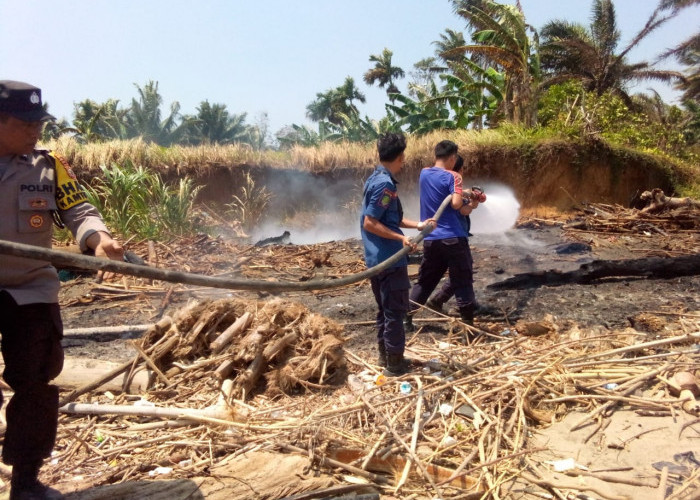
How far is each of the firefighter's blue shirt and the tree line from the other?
12949mm

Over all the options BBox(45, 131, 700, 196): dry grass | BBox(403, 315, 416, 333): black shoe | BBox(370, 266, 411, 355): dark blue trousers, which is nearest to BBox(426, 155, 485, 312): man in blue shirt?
BBox(403, 315, 416, 333): black shoe

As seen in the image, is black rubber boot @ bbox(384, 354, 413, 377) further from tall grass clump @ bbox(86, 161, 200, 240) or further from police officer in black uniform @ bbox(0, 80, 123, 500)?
tall grass clump @ bbox(86, 161, 200, 240)

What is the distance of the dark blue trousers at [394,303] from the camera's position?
3.89 m

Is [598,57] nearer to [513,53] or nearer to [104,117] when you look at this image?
[513,53]

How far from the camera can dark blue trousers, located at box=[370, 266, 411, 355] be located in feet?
12.8

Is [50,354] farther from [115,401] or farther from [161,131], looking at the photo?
[161,131]

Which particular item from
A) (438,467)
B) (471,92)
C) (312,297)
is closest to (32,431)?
(438,467)

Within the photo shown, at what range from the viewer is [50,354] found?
244 centimetres

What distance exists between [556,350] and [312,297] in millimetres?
3776

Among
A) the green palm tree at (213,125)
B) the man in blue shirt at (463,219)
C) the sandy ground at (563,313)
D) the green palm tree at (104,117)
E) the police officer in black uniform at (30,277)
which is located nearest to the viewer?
the police officer in black uniform at (30,277)

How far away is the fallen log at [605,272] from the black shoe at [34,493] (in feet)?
18.2

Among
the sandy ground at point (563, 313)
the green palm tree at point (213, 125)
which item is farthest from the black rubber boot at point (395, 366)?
the green palm tree at point (213, 125)

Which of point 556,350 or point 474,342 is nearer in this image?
point 556,350

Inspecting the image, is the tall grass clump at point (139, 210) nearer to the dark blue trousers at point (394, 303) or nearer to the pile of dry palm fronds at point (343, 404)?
the pile of dry palm fronds at point (343, 404)
